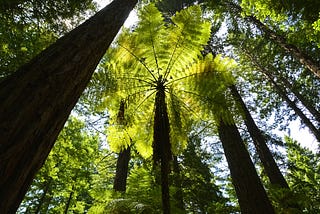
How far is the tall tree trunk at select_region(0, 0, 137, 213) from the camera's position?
123 centimetres

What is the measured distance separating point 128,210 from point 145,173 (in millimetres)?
1365

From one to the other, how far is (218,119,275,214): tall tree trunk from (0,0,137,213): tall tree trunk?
2.94 meters

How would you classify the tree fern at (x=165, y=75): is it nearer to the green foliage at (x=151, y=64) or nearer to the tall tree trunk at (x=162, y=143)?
the green foliage at (x=151, y=64)

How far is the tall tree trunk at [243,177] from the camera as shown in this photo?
3.82 metres

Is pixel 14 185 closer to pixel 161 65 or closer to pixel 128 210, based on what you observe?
pixel 128 210

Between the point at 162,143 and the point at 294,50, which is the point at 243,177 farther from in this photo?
the point at 294,50

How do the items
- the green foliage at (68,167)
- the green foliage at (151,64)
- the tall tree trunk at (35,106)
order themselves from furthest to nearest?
the green foliage at (68,167), the green foliage at (151,64), the tall tree trunk at (35,106)

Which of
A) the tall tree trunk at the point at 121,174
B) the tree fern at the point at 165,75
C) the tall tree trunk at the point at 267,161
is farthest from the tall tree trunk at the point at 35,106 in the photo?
the tall tree trunk at the point at 267,161

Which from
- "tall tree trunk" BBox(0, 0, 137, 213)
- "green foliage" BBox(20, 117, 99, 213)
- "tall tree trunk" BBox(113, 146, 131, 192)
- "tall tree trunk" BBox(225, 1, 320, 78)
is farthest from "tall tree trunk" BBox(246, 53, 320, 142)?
"tall tree trunk" BBox(0, 0, 137, 213)

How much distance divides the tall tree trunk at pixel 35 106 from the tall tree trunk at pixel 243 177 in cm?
294

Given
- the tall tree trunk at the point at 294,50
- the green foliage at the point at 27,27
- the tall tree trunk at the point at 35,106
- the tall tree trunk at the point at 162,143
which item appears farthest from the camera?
the tall tree trunk at the point at 294,50

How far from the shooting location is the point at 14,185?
1236mm

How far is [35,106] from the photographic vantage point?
147cm

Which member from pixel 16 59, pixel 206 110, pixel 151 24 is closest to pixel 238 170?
pixel 206 110
